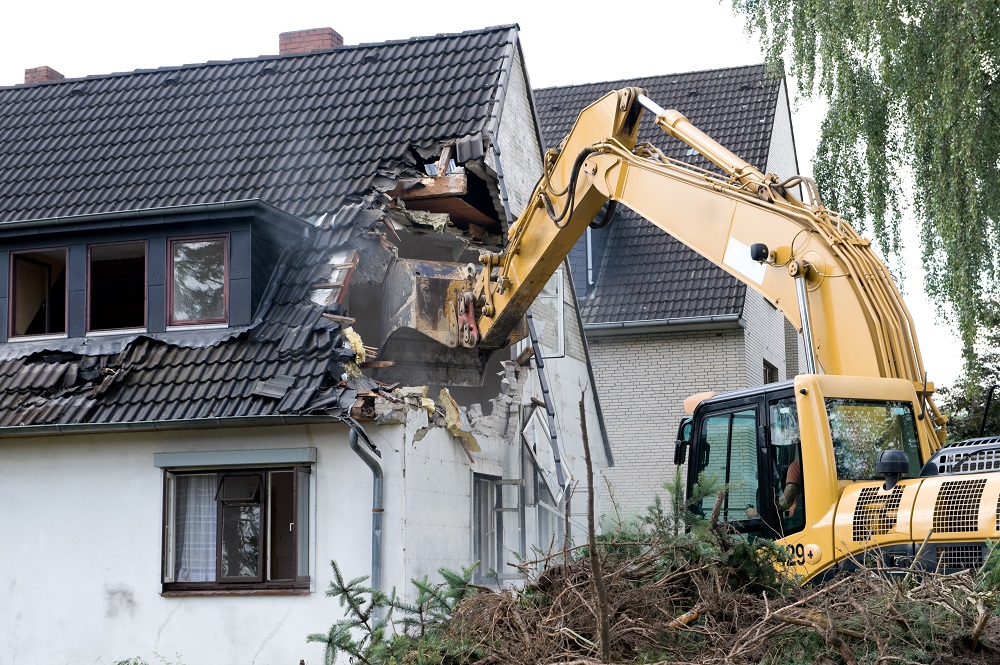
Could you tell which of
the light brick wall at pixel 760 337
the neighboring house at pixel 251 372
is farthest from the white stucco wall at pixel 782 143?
the neighboring house at pixel 251 372

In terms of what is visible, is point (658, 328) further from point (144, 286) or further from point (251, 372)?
point (251, 372)

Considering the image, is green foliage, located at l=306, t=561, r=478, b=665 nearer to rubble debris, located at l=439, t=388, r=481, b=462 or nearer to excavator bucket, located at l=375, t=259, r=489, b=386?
rubble debris, located at l=439, t=388, r=481, b=462

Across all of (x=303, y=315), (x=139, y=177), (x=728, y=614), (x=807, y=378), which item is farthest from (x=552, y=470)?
(x=728, y=614)

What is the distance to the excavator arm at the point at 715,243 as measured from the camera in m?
8.92

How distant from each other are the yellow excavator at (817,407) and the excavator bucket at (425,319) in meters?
2.39

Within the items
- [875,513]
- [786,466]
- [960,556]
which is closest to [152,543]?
[786,466]

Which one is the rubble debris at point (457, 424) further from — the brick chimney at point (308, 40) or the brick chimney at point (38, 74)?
the brick chimney at point (38, 74)

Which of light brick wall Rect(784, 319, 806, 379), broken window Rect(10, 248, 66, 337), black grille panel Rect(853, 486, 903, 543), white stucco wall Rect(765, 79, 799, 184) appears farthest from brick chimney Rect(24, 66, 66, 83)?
Result: black grille panel Rect(853, 486, 903, 543)

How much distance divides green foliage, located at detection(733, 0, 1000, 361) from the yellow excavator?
5.03 metres

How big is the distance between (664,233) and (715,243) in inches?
492

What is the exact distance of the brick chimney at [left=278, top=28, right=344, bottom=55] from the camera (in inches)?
701

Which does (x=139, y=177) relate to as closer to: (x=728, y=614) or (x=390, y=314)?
(x=390, y=314)

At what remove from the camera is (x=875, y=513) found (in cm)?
784

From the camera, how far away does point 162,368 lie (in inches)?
477
